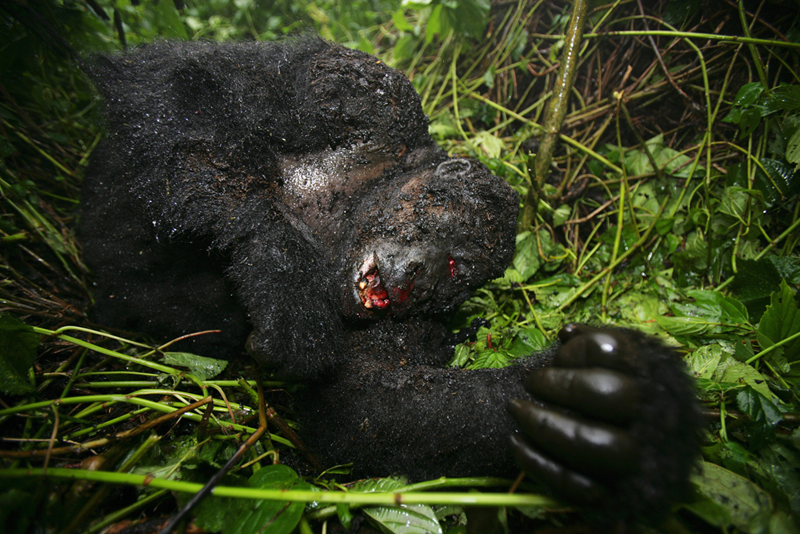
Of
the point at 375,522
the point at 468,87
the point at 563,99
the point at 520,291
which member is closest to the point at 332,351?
the point at 375,522

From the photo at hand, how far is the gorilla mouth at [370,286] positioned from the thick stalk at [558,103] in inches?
31.6

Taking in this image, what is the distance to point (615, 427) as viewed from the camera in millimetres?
524

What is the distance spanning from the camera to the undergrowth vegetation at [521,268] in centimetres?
69

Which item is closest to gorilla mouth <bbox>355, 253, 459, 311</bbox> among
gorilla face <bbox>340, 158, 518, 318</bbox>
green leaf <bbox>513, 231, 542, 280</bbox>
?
gorilla face <bbox>340, 158, 518, 318</bbox>

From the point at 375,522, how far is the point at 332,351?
391 mm

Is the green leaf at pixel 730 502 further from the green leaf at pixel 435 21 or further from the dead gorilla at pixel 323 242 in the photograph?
the green leaf at pixel 435 21

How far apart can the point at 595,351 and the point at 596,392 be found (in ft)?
0.24

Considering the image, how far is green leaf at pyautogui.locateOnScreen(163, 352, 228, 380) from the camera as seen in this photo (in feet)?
3.27

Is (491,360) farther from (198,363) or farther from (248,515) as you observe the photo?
(198,363)

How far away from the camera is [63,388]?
93cm

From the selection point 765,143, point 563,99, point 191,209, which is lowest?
point 765,143

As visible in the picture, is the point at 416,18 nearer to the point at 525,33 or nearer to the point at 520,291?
the point at 525,33

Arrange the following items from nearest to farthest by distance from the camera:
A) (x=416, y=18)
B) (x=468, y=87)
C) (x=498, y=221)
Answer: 1. (x=498, y=221)
2. (x=468, y=87)
3. (x=416, y=18)

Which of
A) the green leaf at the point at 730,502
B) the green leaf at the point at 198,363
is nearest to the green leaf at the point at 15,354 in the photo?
the green leaf at the point at 198,363
